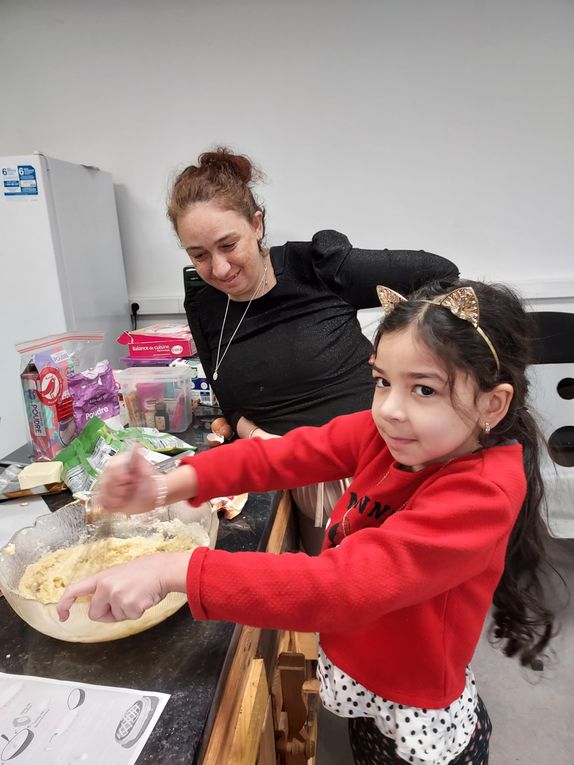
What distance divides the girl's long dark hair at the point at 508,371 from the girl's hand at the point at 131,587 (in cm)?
39

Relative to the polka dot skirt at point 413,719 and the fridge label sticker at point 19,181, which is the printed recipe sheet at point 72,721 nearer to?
the polka dot skirt at point 413,719

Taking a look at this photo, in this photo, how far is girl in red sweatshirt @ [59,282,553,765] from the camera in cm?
54

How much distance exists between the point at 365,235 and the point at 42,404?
171 cm

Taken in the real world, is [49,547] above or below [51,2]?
below

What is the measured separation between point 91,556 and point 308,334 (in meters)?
0.81

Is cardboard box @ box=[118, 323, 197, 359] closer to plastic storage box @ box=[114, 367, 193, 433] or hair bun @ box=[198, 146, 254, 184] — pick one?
plastic storage box @ box=[114, 367, 193, 433]

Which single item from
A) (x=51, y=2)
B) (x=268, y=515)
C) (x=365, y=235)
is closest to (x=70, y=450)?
(x=268, y=515)

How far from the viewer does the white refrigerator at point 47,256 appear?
1.95 m

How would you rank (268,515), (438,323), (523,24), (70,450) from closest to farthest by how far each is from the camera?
(438,323)
(268,515)
(70,450)
(523,24)

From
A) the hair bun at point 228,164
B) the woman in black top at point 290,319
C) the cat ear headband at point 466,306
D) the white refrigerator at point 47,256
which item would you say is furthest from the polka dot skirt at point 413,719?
the white refrigerator at point 47,256

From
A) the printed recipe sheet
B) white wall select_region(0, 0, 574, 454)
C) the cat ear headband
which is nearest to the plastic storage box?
the printed recipe sheet

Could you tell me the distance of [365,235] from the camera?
235 cm

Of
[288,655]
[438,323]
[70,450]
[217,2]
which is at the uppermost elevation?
[217,2]

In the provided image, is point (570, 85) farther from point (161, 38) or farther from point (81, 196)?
point (81, 196)
